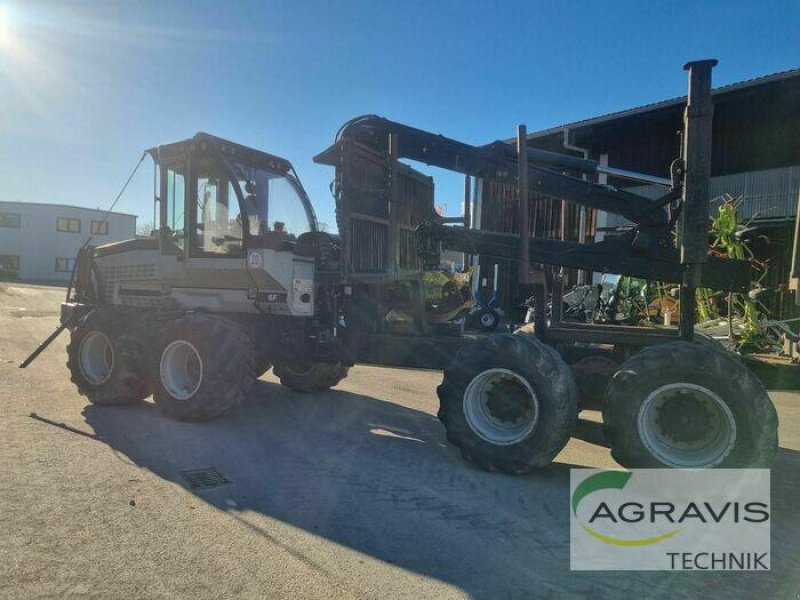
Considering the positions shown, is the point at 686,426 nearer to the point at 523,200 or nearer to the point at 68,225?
the point at 523,200

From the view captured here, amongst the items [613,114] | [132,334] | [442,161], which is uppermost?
[613,114]

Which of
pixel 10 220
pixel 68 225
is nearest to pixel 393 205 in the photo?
pixel 68 225

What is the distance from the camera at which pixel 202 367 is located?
6148mm

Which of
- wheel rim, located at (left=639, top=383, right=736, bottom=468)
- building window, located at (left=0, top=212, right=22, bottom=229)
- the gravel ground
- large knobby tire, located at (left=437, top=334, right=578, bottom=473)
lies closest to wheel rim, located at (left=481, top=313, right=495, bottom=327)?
the gravel ground

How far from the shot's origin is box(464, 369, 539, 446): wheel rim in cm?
475

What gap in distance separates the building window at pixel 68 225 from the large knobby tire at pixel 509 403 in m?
56.8

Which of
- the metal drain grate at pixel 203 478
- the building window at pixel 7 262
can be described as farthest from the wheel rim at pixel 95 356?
the building window at pixel 7 262

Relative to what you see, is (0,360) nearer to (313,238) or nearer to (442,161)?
(313,238)

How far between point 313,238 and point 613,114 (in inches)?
474

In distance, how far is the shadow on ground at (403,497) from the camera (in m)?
3.20

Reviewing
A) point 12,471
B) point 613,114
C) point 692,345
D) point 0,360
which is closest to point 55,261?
point 0,360

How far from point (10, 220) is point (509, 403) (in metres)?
58.2

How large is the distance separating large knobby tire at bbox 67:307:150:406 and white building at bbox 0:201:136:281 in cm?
4687

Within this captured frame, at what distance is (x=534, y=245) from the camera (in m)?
5.32
